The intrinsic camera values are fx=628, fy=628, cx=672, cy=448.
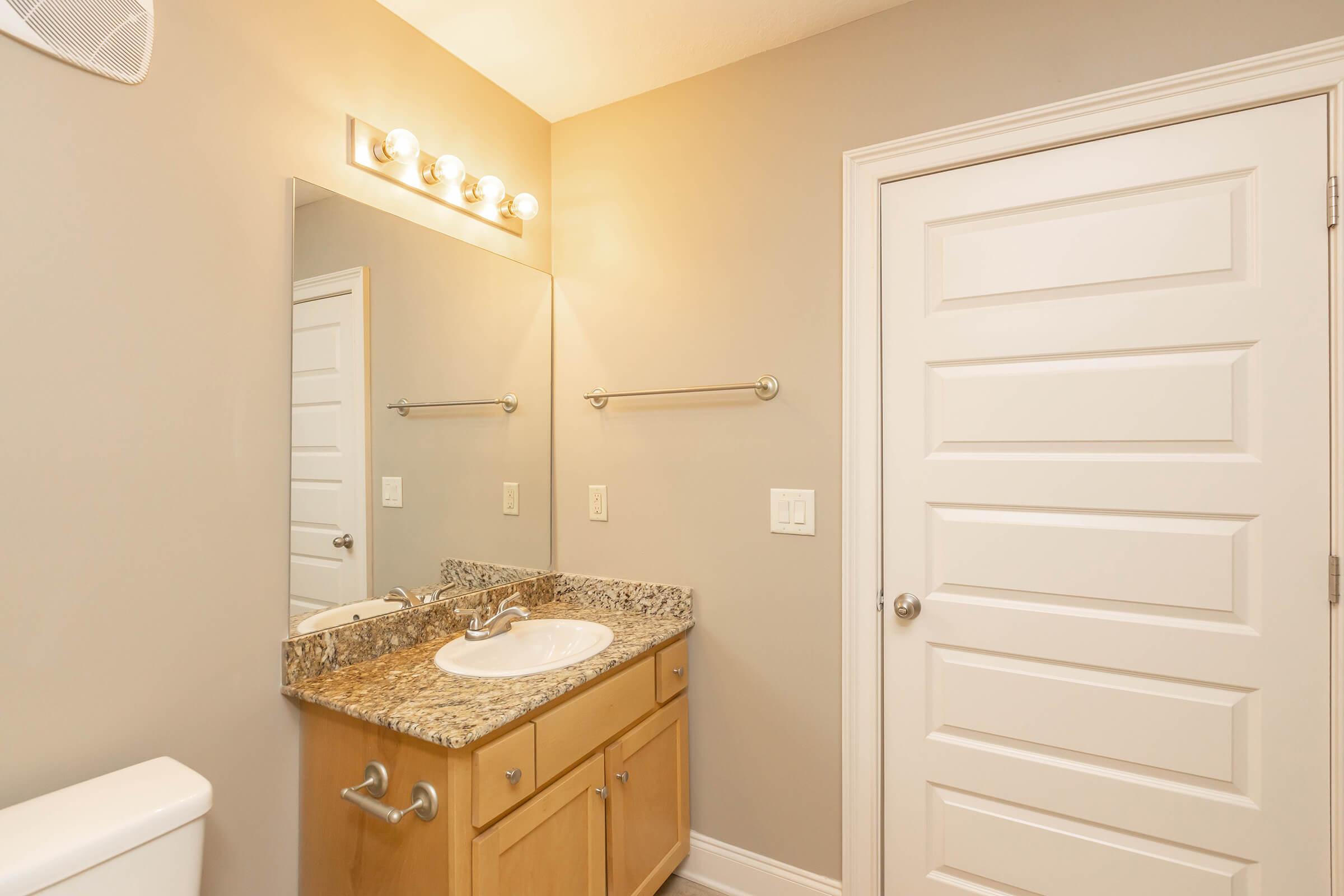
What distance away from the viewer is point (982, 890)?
153 centimetres

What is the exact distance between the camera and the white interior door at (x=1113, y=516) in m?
1.27

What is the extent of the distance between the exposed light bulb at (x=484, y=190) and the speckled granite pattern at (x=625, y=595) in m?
1.21

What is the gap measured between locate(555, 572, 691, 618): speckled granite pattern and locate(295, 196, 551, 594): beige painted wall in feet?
0.39

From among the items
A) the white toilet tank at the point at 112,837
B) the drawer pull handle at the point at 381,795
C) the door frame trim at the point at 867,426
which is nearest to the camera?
the white toilet tank at the point at 112,837

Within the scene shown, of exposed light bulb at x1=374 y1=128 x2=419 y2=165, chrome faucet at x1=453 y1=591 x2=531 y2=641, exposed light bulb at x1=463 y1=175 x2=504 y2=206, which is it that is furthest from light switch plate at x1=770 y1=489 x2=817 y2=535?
exposed light bulb at x1=374 y1=128 x2=419 y2=165

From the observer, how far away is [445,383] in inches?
70.4

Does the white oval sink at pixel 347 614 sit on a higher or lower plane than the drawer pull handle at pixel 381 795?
higher

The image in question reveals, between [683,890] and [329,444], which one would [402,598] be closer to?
[329,444]

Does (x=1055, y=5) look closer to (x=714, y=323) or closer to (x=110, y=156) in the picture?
(x=714, y=323)

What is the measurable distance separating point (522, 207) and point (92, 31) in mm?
977

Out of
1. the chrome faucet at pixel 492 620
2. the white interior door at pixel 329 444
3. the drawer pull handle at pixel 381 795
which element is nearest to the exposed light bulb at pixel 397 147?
the white interior door at pixel 329 444

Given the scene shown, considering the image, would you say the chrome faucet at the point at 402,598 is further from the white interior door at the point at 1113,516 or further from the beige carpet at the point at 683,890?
the white interior door at the point at 1113,516

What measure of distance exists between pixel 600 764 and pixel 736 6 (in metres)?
1.93

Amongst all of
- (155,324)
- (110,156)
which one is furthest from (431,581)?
(110,156)
